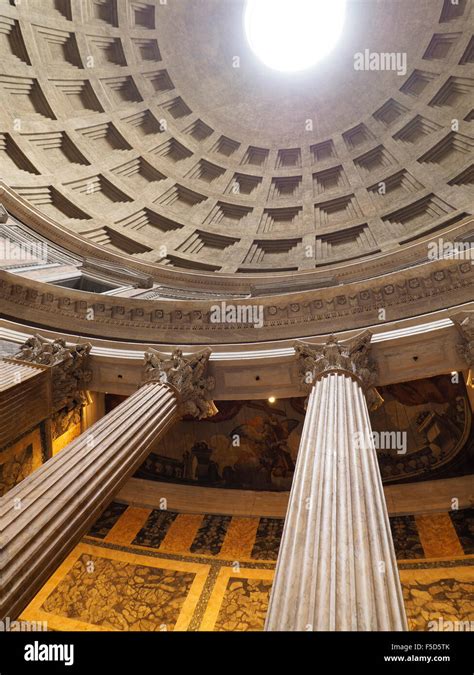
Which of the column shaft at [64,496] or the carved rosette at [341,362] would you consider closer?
the column shaft at [64,496]

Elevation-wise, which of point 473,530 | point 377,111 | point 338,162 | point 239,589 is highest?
point 377,111

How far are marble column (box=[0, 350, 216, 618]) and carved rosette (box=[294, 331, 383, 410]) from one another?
247 centimetres

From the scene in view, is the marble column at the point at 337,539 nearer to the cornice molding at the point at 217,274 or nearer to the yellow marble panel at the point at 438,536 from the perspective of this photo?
the yellow marble panel at the point at 438,536

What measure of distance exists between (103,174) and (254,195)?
9.56 meters

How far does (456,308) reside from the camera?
10016 millimetres

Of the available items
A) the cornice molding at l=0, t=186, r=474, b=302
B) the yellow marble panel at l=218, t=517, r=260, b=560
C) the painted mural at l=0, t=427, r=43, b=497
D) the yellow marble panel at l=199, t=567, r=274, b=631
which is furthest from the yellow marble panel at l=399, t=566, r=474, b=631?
the cornice molding at l=0, t=186, r=474, b=302

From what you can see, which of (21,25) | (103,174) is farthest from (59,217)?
(21,25)

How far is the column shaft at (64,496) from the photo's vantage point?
4477 millimetres

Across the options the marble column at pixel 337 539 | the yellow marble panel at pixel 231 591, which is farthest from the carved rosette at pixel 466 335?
the yellow marble panel at pixel 231 591

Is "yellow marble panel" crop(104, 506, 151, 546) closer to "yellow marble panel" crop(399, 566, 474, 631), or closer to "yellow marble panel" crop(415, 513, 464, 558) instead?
"yellow marble panel" crop(399, 566, 474, 631)

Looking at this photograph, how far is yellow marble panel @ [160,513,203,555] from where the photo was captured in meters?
11.8

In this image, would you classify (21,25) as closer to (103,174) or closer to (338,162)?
(103,174)

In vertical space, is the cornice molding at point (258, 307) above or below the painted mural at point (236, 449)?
above

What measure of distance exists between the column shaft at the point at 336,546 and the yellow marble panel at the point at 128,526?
778 centimetres
